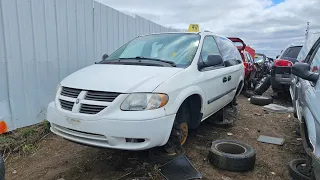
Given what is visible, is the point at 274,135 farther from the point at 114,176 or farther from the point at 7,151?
the point at 7,151

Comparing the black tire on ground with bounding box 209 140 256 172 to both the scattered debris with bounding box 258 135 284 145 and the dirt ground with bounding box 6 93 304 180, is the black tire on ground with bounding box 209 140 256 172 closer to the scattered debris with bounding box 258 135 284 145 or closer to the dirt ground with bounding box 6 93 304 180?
the dirt ground with bounding box 6 93 304 180

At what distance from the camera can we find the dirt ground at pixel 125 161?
3129 mm

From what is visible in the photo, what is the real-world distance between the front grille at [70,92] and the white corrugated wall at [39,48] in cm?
170

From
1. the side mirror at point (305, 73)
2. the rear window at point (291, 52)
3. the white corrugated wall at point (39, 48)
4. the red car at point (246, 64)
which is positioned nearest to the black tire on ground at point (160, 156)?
the side mirror at point (305, 73)

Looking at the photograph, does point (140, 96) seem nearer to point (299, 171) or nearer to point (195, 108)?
point (195, 108)

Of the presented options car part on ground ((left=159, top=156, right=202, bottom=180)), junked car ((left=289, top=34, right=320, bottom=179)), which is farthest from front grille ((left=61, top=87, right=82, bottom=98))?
junked car ((left=289, top=34, right=320, bottom=179))

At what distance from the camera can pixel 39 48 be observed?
466 cm

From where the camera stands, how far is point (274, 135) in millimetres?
4711

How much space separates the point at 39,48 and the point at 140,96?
2868 millimetres

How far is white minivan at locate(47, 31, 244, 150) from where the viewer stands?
2705mm

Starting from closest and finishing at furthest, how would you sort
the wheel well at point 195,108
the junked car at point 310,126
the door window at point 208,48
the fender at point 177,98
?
the junked car at point 310,126
the fender at point 177,98
the wheel well at point 195,108
the door window at point 208,48

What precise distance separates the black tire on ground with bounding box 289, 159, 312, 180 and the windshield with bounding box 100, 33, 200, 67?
1.79 meters

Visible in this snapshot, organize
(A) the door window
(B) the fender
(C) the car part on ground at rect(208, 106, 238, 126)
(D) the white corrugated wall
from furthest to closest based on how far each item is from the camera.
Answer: (C) the car part on ground at rect(208, 106, 238, 126)
(D) the white corrugated wall
(A) the door window
(B) the fender

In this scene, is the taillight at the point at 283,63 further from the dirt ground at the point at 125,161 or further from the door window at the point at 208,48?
the door window at the point at 208,48
